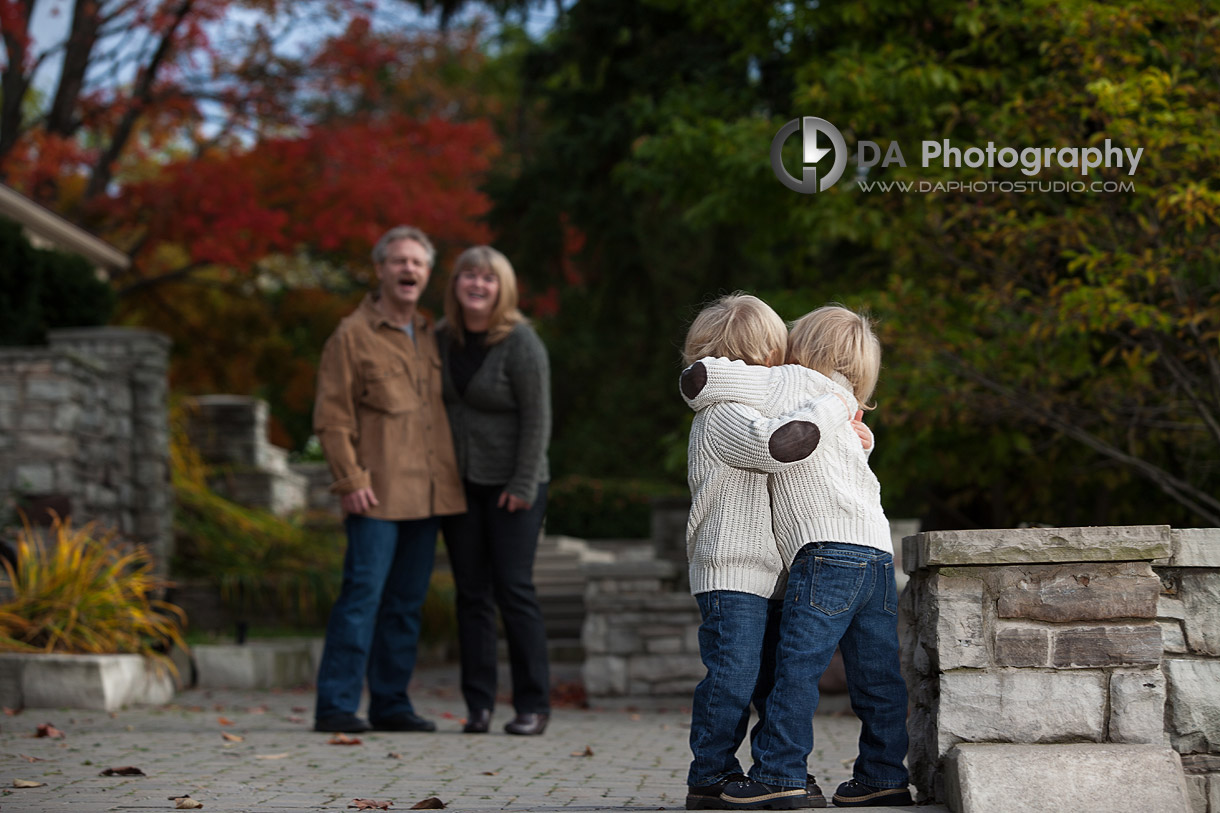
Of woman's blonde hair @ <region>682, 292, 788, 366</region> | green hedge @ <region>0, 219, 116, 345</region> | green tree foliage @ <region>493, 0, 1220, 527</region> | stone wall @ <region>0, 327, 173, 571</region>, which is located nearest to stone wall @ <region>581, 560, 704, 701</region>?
green tree foliage @ <region>493, 0, 1220, 527</region>

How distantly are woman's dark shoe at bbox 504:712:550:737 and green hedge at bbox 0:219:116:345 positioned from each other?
242 inches

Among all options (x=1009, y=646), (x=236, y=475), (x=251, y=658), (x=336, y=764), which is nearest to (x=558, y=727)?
(x=336, y=764)

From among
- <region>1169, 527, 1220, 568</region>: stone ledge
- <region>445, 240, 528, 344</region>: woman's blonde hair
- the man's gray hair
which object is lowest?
<region>1169, 527, 1220, 568</region>: stone ledge

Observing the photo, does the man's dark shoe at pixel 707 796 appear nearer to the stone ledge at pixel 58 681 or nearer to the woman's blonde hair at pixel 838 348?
the woman's blonde hair at pixel 838 348

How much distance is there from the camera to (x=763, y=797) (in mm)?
2854

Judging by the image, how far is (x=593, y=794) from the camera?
3.58 metres

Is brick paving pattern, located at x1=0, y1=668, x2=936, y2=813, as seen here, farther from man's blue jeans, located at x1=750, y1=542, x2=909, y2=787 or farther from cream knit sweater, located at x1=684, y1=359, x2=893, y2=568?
cream knit sweater, located at x1=684, y1=359, x2=893, y2=568

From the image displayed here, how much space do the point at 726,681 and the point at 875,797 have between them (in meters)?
0.47

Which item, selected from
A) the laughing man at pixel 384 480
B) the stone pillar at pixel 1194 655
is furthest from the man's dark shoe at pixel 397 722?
the stone pillar at pixel 1194 655

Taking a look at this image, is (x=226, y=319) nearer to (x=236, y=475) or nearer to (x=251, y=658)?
(x=236, y=475)

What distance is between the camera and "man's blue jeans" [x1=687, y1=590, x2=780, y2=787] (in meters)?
2.98

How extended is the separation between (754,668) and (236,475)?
34.7 feet

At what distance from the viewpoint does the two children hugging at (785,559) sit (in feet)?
9.63

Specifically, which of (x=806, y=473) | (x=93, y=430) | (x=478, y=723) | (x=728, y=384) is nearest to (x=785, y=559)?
(x=806, y=473)
